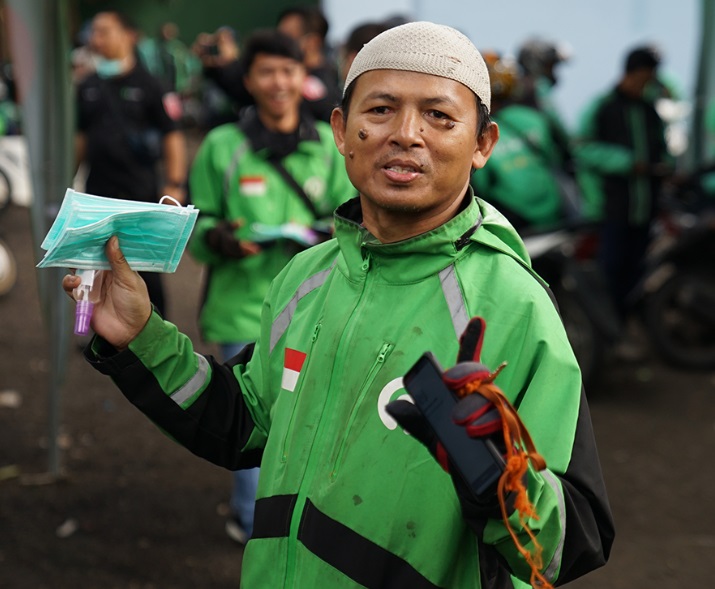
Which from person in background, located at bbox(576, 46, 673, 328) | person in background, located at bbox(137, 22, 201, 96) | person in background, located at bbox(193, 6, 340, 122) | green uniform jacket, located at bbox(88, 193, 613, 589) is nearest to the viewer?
green uniform jacket, located at bbox(88, 193, 613, 589)

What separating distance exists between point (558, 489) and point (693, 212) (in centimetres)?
631

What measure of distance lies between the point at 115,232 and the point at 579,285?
495 centimetres

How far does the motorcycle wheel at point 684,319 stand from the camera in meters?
7.46

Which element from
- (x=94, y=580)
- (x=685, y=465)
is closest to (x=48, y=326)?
(x=94, y=580)

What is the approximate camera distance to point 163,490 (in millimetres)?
5488

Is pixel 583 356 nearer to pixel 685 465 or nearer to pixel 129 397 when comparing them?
pixel 685 465

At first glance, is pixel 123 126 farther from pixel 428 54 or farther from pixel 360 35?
pixel 428 54

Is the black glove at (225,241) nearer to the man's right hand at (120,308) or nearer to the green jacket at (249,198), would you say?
the green jacket at (249,198)

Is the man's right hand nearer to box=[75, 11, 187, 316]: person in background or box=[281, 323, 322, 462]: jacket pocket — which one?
box=[281, 323, 322, 462]: jacket pocket

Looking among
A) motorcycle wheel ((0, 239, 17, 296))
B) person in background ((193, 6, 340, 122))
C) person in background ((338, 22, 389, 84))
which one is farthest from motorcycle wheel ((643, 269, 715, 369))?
motorcycle wheel ((0, 239, 17, 296))

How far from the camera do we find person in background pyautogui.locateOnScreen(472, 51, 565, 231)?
6562 mm

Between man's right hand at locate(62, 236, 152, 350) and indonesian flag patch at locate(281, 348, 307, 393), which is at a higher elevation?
man's right hand at locate(62, 236, 152, 350)

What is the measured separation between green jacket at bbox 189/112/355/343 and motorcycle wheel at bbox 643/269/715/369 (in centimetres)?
361

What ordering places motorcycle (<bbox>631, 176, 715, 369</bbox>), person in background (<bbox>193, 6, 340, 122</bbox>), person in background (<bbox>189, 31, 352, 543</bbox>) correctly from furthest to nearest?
motorcycle (<bbox>631, 176, 715, 369</bbox>) < person in background (<bbox>193, 6, 340, 122</bbox>) < person in background (<bbox>189, 31, 352, 543</bbox>)
